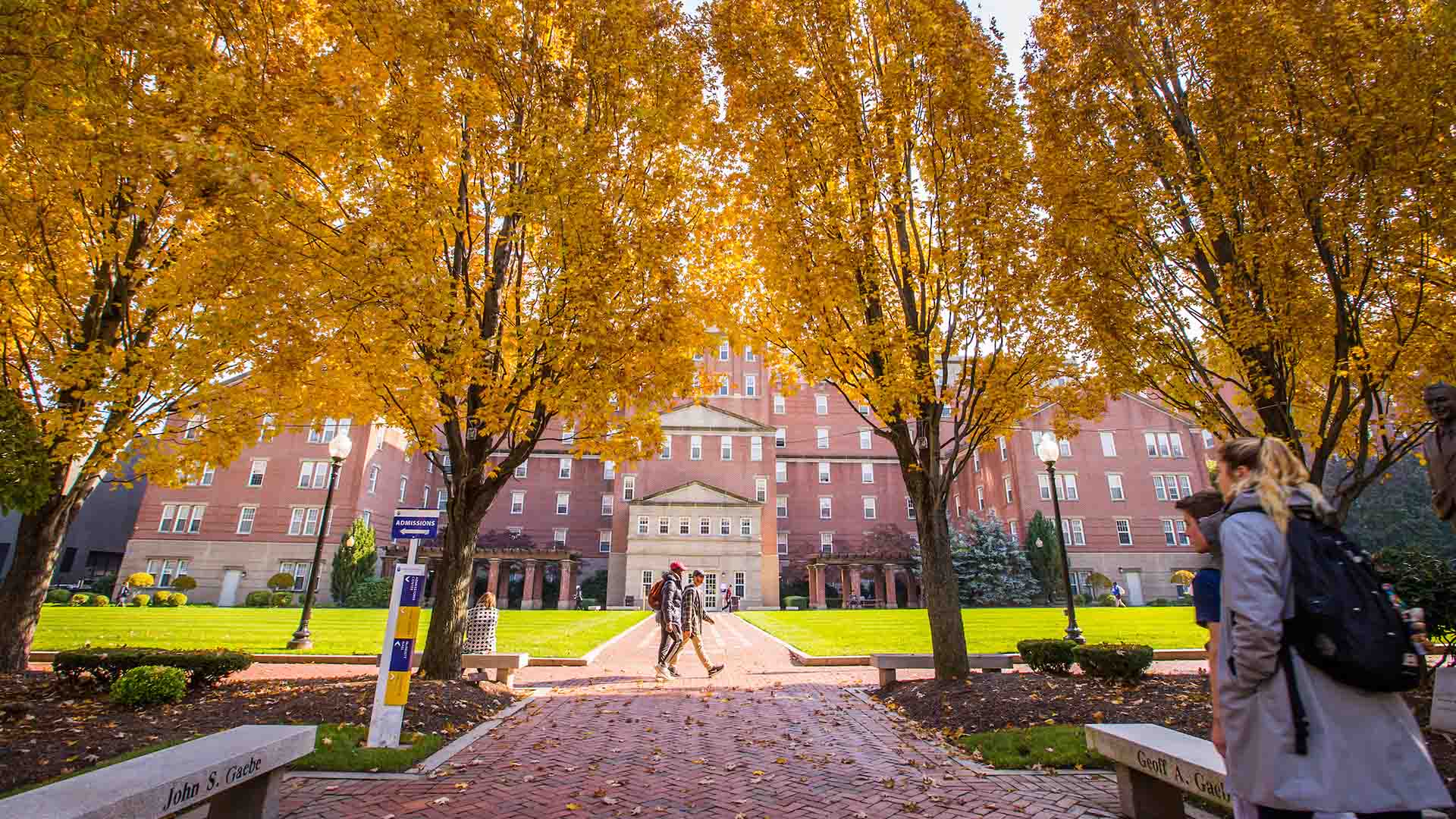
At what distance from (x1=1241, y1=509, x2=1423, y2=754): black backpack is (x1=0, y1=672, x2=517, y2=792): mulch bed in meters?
7.57

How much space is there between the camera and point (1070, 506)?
4678 centimetres

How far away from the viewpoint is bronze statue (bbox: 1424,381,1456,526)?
18.0 ft

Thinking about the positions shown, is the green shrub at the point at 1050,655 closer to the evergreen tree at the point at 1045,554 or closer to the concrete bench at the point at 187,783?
the concrete bench at the point at 187,783

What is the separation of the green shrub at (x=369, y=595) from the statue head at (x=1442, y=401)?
1793 inches

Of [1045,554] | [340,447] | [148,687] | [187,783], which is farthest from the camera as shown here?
[1045,554]

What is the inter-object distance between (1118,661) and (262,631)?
874 inches

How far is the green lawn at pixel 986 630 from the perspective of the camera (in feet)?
53.1

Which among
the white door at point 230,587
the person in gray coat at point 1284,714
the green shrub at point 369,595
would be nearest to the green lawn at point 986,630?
the person in gray coat at point 1284,714

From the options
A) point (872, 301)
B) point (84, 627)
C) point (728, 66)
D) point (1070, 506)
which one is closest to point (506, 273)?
point (728, 66)

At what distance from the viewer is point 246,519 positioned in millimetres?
43344

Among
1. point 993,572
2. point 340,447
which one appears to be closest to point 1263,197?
point 340,447

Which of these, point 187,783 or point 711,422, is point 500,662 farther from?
point 711,422

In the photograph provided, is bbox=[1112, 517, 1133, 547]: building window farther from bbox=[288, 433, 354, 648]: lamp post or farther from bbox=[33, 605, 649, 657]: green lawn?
bbox=[288, 433, 354, 648]: lamp post

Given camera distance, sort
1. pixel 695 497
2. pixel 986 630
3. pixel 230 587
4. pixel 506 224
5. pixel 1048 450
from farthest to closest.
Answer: pixel 695 497
pixel 230 587
pixel 986 630
pixel 1048 450
pixel 506 224
